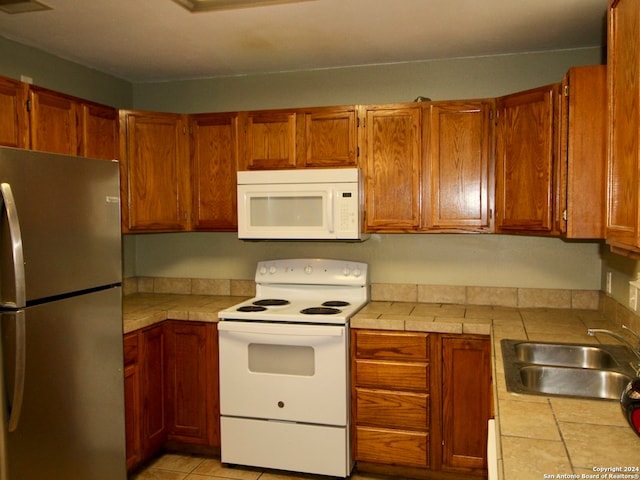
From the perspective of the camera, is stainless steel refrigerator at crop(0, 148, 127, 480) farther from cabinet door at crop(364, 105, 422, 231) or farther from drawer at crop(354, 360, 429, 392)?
cabinet door at crop(364, 105, 422, 231)

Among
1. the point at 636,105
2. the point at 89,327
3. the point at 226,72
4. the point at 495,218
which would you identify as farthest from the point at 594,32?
the point at 89,327

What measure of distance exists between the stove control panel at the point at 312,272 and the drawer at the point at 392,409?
2.41 ft

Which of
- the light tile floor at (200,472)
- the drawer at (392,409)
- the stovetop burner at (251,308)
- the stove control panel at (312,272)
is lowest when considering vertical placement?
the light tile floor at (200,472)

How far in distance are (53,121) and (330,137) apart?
1.49 metres

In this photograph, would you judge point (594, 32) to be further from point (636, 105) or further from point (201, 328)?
point (201, 328)

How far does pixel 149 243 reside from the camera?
383cm

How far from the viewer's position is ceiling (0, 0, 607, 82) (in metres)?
2.43

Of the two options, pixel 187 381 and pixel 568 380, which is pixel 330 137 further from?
pixel 568 380

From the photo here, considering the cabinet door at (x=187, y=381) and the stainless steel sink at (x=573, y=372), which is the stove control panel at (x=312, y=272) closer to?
the cabinet door at (x=187, y=381)

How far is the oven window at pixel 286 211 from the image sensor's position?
3.07 m

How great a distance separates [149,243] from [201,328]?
104 cm

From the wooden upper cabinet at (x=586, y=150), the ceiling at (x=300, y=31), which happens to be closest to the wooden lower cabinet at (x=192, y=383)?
the ceiling at (x=300, y=31)

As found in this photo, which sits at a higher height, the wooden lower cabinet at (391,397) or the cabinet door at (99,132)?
the cabinet door at (99,132)

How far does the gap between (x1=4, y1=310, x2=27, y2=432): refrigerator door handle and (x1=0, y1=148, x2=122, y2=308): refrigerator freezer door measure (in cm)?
6
